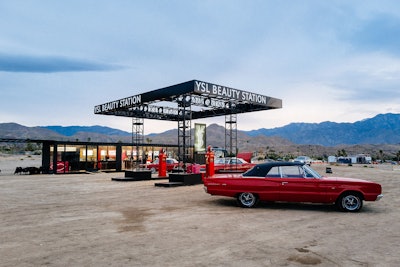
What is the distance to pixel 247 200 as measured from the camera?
9617 millimetres

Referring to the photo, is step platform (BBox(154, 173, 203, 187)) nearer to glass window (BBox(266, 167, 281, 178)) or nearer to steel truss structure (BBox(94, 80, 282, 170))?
steel truss structure (BBox(94, 80, 282, 170))

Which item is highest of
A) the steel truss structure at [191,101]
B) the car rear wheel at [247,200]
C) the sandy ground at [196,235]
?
the steel truss structure at [191,101]

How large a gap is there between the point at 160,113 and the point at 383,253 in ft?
75.6

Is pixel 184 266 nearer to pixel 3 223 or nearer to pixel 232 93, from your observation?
pixel 3 223

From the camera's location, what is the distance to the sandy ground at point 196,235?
4879mm

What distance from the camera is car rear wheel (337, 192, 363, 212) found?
888 centimetres

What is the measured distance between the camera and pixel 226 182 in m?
9.85

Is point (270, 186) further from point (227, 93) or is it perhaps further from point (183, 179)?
point (227, 93)

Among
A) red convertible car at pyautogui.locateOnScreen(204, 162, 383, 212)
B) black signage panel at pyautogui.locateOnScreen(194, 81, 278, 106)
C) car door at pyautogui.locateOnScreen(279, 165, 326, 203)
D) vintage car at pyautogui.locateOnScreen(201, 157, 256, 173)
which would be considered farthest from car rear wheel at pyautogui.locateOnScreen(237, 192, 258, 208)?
vintage car at pyautogui.locateOnScreen(201, 157, 256, 173)

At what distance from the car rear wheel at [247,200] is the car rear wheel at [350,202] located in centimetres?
260

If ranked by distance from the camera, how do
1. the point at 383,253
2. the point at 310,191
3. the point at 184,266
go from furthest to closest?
the point at 310,191 → the point at 383,253 → the point at 184,266

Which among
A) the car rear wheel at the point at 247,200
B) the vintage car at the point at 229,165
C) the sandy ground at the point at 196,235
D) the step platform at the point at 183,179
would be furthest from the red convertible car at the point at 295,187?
the vintage car at the point at 229,165

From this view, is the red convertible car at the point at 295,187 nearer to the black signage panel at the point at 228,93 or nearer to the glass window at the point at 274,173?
the glass window at the point at 274,173

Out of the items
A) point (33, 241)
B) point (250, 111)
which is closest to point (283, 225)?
point (33, 241)
